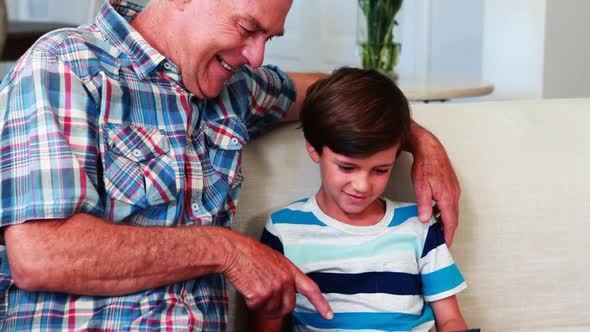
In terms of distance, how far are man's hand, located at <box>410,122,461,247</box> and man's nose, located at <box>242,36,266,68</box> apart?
1.28 ft

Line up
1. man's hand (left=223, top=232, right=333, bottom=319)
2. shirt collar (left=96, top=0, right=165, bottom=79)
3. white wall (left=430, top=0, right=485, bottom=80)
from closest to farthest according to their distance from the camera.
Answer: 1. man's hand (left=223, top=232, right=333, bottom=319)
2. shirt collar (left=96, top=0, right=165, bottom=79)
3. white wall (left=430, top=0, right=485, bottom=80)

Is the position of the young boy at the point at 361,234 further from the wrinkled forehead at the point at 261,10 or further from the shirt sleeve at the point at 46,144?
the shirt sleeve at the point at 46,144

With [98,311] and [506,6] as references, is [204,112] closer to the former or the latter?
[98,311]

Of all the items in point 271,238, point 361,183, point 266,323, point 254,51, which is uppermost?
point 254,51

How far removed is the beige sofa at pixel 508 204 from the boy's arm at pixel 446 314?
0.17 metres

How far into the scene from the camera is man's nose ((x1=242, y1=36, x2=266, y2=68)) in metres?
1.39

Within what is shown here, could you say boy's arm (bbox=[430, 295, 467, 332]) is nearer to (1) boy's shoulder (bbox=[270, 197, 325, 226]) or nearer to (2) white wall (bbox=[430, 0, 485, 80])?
(1) boy's shoulder (bbox=[270, 197, 325, 226])

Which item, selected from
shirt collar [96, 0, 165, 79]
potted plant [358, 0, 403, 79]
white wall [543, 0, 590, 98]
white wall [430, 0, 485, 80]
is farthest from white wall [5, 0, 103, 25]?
shirt collar [96, 0, 165, 79]

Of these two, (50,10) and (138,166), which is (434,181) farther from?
(50,10)

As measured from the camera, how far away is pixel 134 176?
1.30 m

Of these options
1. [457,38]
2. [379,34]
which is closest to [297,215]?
[379,34]

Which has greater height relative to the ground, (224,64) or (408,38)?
(224,64)

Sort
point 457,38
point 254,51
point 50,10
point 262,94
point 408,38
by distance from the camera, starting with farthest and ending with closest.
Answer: point 50,10 → point 408,38 → point 457,38 → point 262,94 → point 254,51

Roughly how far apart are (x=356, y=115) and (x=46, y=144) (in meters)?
0.51
